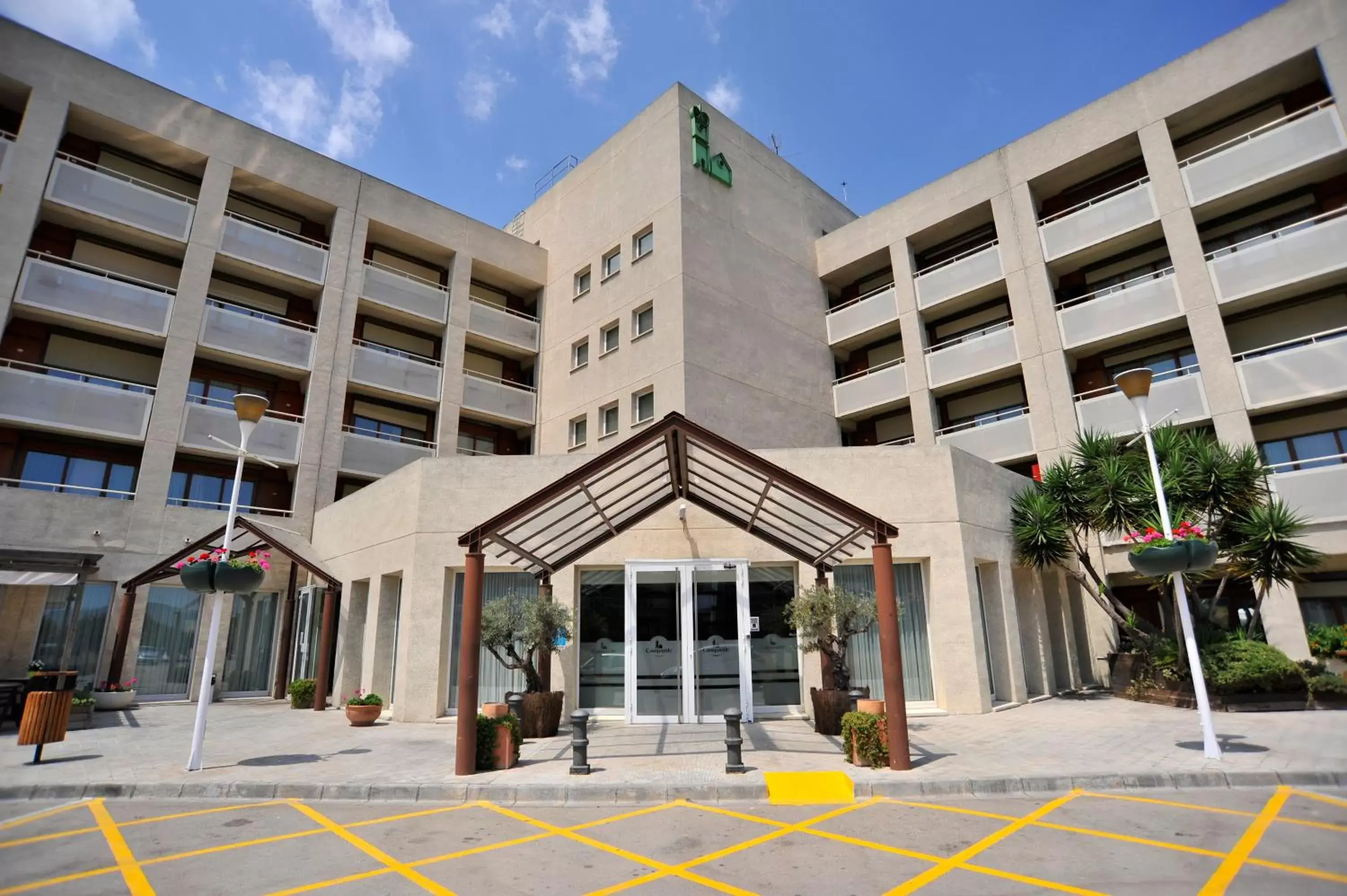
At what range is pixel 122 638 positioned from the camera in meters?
18.5

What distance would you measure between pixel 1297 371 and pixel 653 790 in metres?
20.5

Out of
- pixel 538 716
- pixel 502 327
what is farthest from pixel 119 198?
pixel 538 716

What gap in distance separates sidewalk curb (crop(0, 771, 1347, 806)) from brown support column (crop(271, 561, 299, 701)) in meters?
10.3

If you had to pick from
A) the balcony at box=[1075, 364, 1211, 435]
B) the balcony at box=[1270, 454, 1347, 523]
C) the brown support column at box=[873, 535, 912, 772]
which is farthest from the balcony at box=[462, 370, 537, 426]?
the balcony at box=[1270, 454, 1347, 523]

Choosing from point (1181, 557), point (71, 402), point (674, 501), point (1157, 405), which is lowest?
point (1181, 557)

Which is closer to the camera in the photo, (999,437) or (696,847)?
(696,847)

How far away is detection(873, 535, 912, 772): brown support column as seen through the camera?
30.2 feet

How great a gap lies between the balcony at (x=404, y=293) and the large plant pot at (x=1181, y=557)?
24848mm

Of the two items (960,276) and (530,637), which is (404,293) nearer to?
(530,637)

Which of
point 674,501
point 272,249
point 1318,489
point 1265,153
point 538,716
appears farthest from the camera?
point 272,249

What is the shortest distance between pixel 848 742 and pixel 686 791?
258 centimetres

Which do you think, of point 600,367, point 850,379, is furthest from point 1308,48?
point 600,367

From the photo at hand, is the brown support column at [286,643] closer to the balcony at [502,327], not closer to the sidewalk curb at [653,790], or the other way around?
the sidewalk curb at [653,790]

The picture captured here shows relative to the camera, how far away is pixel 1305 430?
63.4ft
